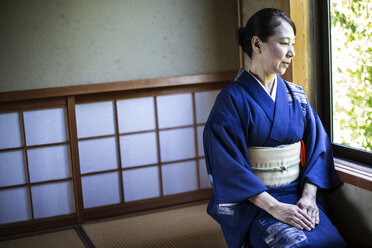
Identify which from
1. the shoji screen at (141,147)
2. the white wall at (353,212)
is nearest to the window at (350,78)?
the white wall at (353,212)

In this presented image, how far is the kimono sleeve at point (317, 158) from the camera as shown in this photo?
7.89 feet

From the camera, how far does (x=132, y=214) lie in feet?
13.1

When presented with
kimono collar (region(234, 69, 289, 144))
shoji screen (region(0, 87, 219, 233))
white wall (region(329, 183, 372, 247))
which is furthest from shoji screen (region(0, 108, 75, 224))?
white wall (region(329, 183, 372, 247))

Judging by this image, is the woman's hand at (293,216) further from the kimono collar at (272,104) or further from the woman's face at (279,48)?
the woman's face at (279,48)

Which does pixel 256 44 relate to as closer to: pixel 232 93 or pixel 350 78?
pixel 232 93

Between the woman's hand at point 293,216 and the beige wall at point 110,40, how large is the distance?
6.70 ft

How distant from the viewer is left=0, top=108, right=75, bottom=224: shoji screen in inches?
146

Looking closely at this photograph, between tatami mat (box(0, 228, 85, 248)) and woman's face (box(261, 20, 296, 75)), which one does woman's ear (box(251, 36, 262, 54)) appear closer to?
woman's face (box(261, 20, 296, 75))

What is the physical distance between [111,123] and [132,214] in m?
0.83

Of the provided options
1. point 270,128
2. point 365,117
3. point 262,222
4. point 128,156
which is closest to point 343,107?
point 365,117

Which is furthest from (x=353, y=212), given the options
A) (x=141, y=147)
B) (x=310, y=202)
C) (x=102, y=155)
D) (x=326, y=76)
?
(x=102, y=155)

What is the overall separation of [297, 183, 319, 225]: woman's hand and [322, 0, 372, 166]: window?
45cm

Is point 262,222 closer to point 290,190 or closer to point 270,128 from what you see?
point 290,190

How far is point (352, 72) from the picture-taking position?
2707mm
